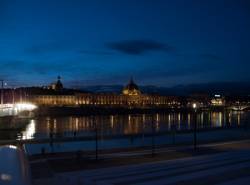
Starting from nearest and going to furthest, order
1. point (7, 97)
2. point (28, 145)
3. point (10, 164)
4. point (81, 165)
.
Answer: point (10, 164) < point (81, 165) < point (28, 145) < point (7, 97)

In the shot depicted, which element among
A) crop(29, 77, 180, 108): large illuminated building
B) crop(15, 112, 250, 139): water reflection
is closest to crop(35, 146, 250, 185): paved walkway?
crop(15, 112, 250, 139): water reflection

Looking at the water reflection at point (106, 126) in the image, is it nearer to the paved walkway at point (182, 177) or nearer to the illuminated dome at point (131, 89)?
the paved walkway at point (182, 177)

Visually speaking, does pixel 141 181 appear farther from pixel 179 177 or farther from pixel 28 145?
pixel 28 145

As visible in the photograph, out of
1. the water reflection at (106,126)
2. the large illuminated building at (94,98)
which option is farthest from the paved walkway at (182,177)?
the large illuminated building at (94,98)

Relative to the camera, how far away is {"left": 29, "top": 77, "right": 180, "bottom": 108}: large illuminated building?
16638 centimetres

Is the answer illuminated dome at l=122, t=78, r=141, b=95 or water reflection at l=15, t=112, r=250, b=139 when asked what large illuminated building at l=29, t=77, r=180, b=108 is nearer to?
illuminated dome at l=122, t=78, r=141, b=95

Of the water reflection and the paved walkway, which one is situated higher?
the paved walkway

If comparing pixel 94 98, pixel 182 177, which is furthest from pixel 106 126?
pixel 94 98

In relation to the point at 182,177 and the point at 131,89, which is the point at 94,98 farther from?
the point at 182,177

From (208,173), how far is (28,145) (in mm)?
20937

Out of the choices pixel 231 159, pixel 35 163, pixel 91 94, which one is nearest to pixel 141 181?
pixel 231 159

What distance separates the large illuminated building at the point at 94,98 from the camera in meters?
166

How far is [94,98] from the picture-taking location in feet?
589

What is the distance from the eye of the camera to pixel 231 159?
12.4 meters
